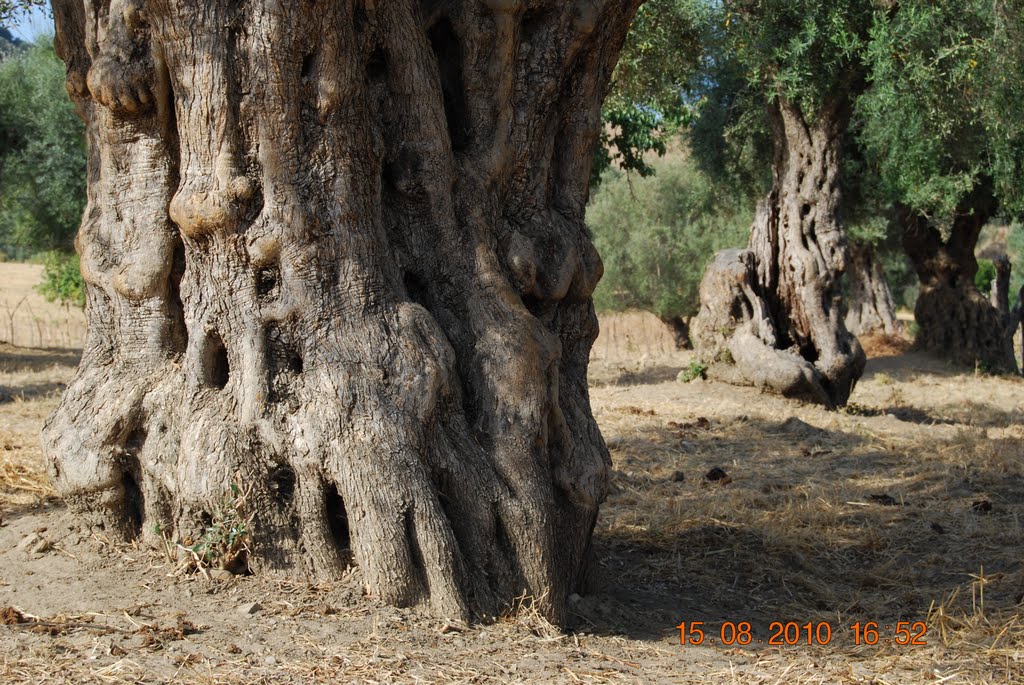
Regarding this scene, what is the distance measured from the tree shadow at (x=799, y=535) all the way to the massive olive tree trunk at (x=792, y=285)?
9.30ft

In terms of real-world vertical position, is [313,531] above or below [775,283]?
below

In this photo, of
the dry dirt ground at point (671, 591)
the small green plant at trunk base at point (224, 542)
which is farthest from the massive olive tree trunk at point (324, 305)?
the dry dirt ground at point (671, 591)

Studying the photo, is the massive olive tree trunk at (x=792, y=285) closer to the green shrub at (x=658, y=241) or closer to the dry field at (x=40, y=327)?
the dry field at (x=40, y=327)

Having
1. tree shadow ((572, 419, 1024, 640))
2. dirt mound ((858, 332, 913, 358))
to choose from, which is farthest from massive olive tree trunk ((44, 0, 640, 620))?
dirt mound ((858, 332, 913, 358))

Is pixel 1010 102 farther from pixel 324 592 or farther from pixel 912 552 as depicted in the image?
pixel 324 592

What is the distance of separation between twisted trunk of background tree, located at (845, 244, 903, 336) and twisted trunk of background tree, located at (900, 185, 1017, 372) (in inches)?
159

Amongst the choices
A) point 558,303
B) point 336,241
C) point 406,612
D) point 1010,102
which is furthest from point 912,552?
point 1010,102

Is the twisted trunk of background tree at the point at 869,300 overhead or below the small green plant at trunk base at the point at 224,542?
overhead

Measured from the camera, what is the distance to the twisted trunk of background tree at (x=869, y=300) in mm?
22109

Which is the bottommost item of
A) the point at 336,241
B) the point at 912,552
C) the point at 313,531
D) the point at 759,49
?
the point at 912,552

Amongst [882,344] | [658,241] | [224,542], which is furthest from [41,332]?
[882,344]

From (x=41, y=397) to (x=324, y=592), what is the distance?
7.00m

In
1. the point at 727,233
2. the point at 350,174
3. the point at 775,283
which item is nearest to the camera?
the point at 350,174

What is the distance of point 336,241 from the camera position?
370cm
